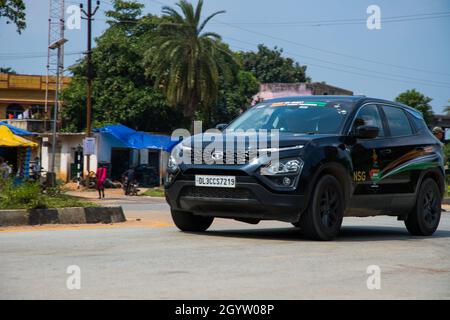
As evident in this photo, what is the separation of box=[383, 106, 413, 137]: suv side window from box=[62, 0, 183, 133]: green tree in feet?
128

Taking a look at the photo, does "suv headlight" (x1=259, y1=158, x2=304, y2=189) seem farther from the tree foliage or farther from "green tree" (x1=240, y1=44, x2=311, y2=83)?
"green tree" (x1=240, y1=44, x2=311, y2=83)

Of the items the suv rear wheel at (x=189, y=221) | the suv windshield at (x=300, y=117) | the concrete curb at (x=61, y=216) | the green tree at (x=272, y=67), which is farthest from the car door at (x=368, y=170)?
the green tree at (x=272, y=67)

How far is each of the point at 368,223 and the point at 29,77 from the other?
5264 cm

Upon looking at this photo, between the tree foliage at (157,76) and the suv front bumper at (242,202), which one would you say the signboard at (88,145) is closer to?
the tree foliage at (157,76)

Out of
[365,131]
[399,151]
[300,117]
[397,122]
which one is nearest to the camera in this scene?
[365,131]

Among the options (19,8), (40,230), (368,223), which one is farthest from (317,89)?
(40,230)

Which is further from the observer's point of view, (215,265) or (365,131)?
(365,131)

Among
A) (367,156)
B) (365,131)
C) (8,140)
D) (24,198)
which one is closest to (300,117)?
(365,131)

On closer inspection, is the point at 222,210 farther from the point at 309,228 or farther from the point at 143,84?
the point at 143,84

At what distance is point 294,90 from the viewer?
67.9 metres

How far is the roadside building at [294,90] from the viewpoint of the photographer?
218 feet

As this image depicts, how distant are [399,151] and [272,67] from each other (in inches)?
3172

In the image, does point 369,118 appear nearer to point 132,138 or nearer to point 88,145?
point 88,145

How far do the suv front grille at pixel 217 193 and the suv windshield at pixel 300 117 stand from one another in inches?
47.0
